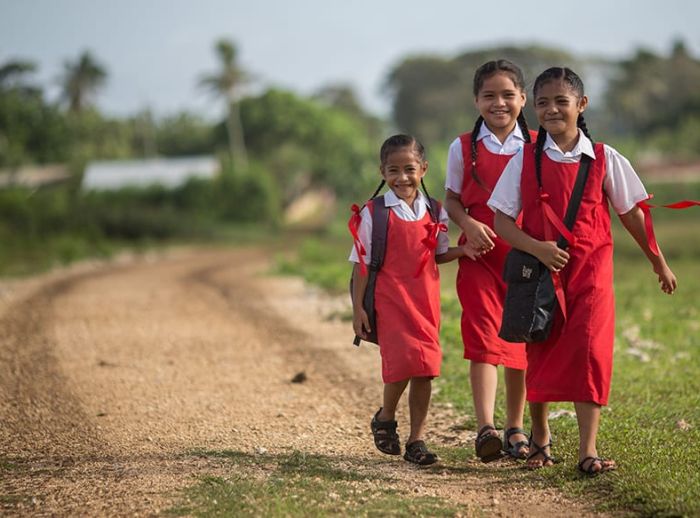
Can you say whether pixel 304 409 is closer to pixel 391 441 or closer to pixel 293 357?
pixel 391 441

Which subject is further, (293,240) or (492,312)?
(293,240)

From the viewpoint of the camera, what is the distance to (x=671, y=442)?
543cm

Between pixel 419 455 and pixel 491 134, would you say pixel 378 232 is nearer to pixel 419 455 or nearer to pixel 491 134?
pixel 491 134

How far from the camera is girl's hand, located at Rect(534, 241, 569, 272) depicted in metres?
4.71

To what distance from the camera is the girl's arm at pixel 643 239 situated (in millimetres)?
4918

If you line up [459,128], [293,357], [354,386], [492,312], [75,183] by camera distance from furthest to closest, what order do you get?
[459,128] → [75,183] → [293,357] → [354,386] → [492,312]

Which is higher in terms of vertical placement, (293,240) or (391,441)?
(391,441)

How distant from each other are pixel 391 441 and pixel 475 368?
571 mm

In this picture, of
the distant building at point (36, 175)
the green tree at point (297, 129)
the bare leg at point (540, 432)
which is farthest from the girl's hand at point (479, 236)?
the green tree at point (297, 129)

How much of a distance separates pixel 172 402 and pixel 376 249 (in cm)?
240

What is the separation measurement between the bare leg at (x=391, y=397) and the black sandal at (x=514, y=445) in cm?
59

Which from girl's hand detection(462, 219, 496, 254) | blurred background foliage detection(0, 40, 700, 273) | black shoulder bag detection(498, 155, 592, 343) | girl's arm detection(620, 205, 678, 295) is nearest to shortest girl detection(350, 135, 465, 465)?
girl's hand detection(462, 219, 496, 254)

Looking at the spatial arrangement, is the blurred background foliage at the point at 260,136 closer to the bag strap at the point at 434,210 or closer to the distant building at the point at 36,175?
the distant building at the point at 36,175

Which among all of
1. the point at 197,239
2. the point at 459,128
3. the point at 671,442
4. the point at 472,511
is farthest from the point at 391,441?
the point at 459,128
